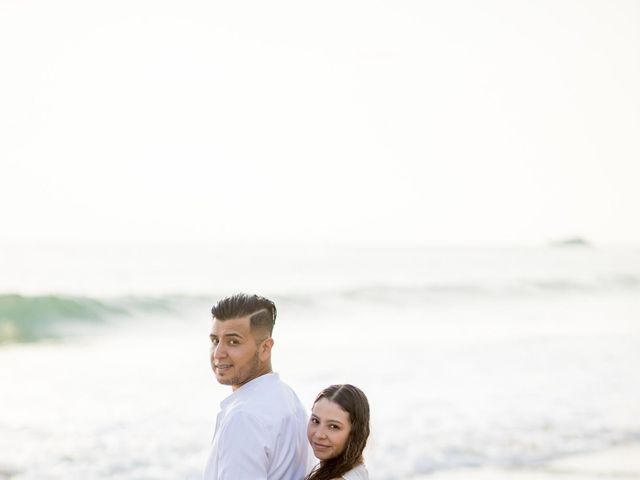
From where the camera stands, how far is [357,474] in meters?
3.74

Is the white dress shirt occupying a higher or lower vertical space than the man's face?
lower

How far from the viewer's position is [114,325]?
23.9 m

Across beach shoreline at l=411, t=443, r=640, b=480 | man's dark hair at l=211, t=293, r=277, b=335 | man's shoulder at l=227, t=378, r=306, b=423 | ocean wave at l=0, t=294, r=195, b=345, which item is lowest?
beach shoreline at l=411, t=443, r=640, b=480

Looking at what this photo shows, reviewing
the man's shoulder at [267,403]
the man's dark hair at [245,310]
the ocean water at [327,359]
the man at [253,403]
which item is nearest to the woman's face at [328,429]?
the man at [253,403]

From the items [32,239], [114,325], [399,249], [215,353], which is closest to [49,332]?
[114,325]

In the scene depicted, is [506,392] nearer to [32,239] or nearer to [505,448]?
[505,448]

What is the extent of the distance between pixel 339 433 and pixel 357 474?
7.4 inches

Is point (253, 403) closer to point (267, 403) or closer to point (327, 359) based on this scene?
point (267, 403)

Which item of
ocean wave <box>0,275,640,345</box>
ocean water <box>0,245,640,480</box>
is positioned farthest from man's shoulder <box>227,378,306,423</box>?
ocean wave <box>0,275,640,345</box>

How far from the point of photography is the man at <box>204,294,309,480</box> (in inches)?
123

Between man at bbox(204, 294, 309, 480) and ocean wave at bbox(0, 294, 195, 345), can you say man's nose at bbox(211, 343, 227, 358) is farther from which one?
ocean wave at bbox(0, 294, 195, 345)

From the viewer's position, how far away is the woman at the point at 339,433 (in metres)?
3.64

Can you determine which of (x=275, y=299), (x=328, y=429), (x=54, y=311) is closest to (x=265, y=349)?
(x=328, y=429)

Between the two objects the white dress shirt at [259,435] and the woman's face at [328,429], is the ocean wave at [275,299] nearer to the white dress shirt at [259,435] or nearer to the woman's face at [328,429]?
the woman's face at [328,429]
